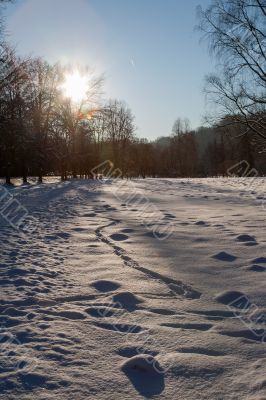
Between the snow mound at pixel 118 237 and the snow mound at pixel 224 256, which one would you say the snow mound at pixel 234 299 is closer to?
the snow mound at pixel 224 256

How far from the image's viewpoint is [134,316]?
2990 millimetres

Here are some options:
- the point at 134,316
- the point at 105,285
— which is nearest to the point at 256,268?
the point at 105,285

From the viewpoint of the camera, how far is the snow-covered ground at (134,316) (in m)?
2.10

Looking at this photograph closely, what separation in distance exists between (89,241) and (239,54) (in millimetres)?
13519

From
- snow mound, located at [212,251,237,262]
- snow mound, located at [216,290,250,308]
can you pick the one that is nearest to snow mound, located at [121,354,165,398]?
snow mound, located at [216,290,250,308]

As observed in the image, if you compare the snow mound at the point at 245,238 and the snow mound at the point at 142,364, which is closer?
the snow mound at the point at 142,364

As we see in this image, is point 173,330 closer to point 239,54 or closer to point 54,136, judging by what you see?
point 239,54

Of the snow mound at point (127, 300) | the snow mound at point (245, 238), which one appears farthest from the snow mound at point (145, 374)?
the snow mound at point (245, 238)

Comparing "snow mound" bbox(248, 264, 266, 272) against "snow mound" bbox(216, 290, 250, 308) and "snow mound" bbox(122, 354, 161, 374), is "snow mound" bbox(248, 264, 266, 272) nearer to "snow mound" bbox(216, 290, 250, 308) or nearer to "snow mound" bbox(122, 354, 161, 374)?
"snow mound" bbox(216, 290, 250, 308)

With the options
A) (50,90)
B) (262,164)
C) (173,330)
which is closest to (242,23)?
(173,330)

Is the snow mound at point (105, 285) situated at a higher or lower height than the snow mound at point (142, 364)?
higher

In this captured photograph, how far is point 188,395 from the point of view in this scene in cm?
198

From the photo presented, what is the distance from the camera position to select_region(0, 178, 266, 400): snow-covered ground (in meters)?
2.10

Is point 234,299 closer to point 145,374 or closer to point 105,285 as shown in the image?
point 105,285
